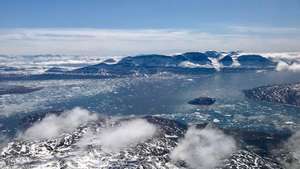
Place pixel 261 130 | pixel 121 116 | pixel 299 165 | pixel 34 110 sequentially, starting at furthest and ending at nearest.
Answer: pixel 34 110, pixel 121 116, pixel 261 130, pixel 299 165

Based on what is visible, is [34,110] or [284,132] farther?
[34,110]

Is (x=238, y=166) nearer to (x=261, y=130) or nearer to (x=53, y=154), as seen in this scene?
(x=261, y=130)

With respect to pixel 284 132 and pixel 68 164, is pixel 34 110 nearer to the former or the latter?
pixel 68 164

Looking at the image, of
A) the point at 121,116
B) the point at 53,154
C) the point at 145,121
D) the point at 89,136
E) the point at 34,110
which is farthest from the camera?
the point at 34,110

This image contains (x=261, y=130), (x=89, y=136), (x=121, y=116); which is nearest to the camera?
(x=89, y=136)

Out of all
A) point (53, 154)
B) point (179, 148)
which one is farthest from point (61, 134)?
point (179, 148)

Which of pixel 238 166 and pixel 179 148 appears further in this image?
pixel 179 148

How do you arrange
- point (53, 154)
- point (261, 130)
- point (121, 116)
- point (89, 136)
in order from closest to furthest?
point (53, 154) < point (89, 136) < point (261, 130) < point (121, 116)

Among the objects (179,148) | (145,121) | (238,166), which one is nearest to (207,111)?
(145,121)


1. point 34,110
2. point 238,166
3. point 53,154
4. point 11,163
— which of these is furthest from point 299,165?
point 34,110
